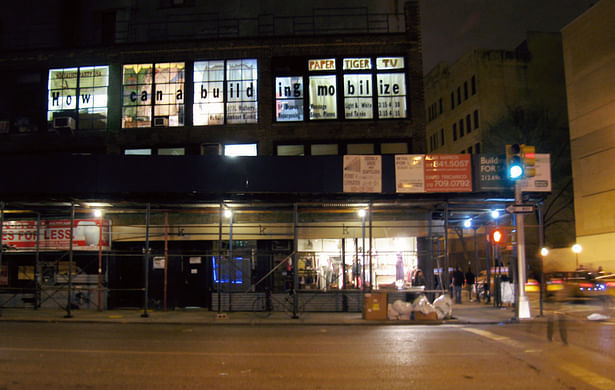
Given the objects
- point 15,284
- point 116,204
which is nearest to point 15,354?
point 116,204

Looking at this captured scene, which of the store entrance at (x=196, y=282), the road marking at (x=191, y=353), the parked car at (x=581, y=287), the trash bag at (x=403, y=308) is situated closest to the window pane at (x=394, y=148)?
the trash bag at (x=403, y=308)

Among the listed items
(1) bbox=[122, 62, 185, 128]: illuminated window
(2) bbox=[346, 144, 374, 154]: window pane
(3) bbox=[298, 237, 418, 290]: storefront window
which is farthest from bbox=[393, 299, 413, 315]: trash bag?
(1) bbox=[122, 62, 185, 128]: illuminated window

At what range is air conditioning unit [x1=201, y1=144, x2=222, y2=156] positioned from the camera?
2375cm

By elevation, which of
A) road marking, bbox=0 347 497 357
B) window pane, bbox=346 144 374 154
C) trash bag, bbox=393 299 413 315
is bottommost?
road marking, bbox=0 347 497 357

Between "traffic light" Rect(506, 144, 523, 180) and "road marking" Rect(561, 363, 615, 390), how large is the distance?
8469 mm

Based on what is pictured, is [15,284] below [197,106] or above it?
below

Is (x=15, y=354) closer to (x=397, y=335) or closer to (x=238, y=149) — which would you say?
(x=397, y=335)

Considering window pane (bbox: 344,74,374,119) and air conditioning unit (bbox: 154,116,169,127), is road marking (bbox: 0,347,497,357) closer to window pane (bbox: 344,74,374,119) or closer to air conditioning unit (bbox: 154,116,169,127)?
air conditioning unit (bbox: 154,116,169,127)

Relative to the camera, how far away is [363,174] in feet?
59.9

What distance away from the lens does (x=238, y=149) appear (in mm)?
23922

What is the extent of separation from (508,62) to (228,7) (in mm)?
29653

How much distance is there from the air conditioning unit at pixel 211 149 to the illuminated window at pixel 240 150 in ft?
1.07

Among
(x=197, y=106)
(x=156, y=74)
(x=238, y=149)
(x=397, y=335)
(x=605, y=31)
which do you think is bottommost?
(x=397, y=335)

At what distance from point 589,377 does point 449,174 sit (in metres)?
10.6
